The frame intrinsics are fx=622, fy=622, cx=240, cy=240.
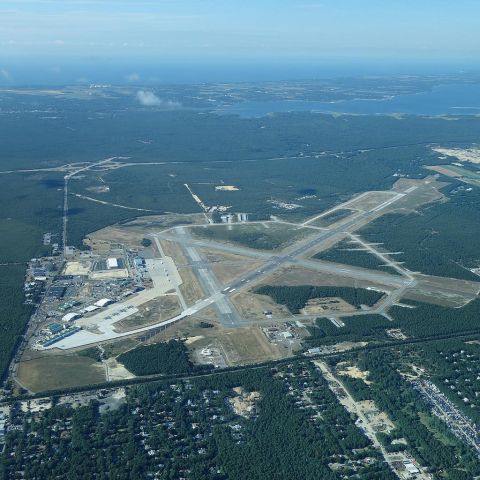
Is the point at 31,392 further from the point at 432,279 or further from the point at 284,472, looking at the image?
the point at 432,279

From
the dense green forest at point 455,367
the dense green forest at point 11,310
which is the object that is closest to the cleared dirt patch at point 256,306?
the dense green forest at point 455,367

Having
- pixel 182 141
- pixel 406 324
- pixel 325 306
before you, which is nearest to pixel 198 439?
pixel 325 306

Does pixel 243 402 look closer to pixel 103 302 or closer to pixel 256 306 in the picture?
pixel 256 306

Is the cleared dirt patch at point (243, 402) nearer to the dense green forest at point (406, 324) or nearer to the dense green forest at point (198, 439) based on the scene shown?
the dense green forest at point (198, 439)

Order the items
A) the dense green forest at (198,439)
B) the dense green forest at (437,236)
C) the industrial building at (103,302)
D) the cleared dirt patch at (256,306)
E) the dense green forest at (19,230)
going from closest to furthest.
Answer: the dense green forest at (198,439) → the dense green forest at (19,230) → the cleared dirt patch at (256,306) → the industrial building at (103,302) → the dense green forest at (437,236)

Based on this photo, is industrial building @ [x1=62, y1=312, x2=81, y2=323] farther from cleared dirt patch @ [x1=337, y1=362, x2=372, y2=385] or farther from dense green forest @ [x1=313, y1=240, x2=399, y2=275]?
dense green forest @ [x1=313, y1=240, x2=399, y2=275]
